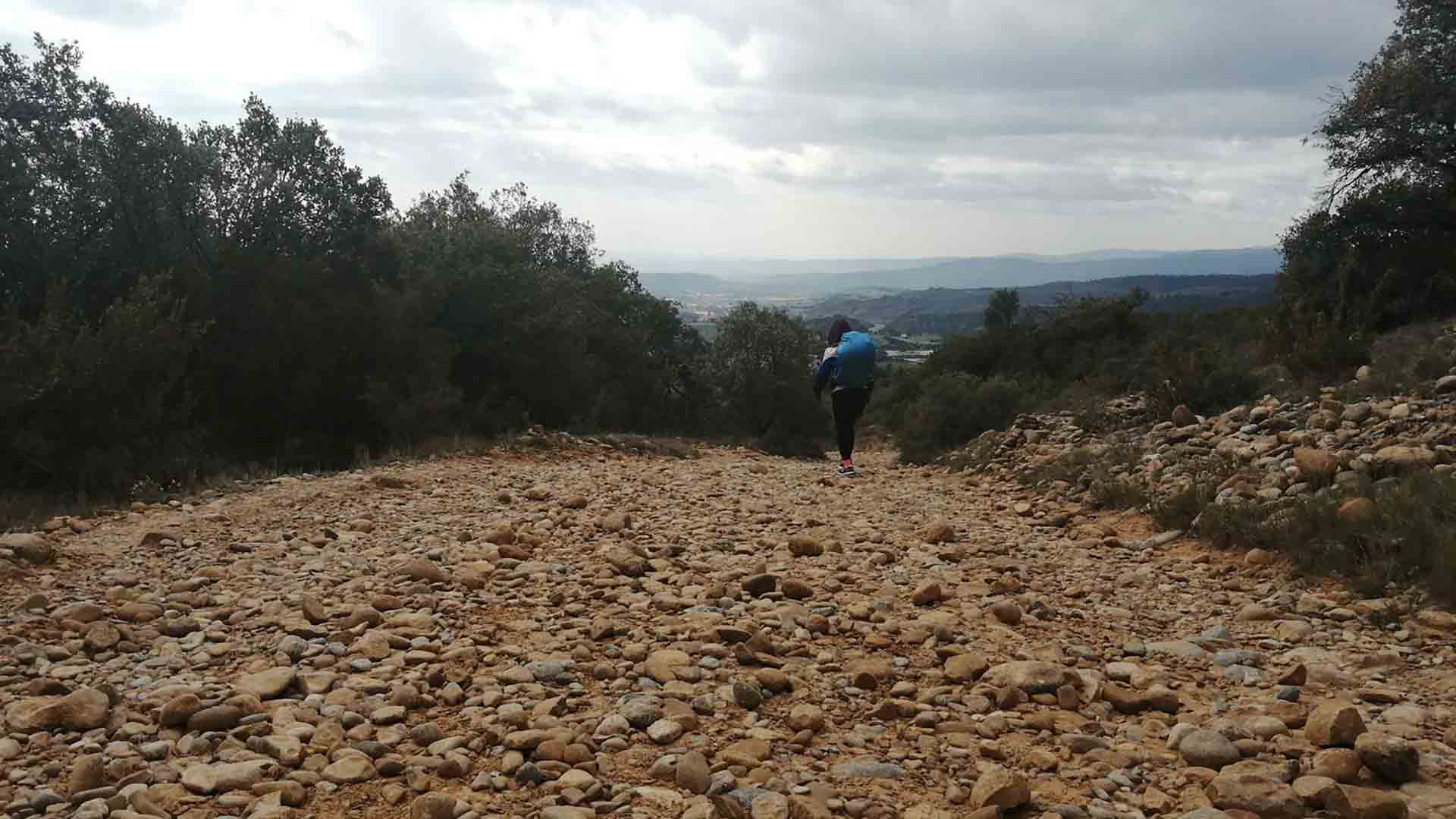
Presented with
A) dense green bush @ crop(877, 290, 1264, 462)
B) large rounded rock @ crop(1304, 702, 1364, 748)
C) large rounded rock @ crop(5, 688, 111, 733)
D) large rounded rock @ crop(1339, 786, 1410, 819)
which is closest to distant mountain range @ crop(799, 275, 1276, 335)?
dense green bush @ crop(877, 290, 1264, 462)

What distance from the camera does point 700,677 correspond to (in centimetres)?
444

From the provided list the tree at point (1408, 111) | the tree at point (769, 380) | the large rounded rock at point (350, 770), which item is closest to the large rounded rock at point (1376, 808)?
the large rounded rock at point (350, 770)

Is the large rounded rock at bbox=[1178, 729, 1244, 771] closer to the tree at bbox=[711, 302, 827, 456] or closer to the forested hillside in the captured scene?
the forested hillside

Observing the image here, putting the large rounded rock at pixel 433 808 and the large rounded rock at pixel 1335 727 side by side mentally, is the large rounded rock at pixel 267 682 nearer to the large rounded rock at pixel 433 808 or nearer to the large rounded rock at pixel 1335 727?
the large rounded rock at pixel 433 808

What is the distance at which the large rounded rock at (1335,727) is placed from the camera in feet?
11.9

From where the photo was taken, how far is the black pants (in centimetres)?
1330

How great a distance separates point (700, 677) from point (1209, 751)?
2191 millimetres

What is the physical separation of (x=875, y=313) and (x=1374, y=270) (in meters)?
106

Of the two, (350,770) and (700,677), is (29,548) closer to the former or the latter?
(350,770)

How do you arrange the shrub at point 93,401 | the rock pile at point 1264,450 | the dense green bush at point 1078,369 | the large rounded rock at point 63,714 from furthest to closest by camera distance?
the dense green bush at point 1078,369 < the shrub at point 93,401 < the rock pile at point 1264,450 < the large rounded rock at point 63,714

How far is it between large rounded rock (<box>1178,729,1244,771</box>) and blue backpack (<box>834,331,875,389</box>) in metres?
9.59

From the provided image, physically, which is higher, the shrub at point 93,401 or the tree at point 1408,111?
the tree at point 1408,111

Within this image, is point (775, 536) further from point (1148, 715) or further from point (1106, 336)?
point (1106, 336)

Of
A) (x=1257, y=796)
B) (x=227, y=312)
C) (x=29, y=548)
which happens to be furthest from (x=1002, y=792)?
(x=227, y=312)
